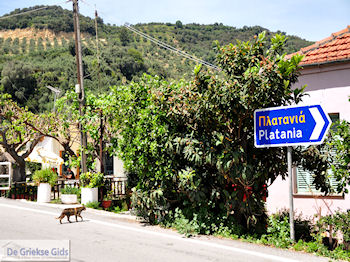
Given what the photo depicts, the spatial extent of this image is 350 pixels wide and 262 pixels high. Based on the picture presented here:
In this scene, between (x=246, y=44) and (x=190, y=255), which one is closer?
(x=190, y=255)

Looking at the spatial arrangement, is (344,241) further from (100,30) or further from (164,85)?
(100,30)

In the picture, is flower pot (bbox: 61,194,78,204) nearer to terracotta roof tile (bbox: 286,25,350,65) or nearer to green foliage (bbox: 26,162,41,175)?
terracotta roof tile (bbox: 286,25,350,65)

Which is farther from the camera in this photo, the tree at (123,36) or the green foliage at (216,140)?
the tree at (123,36)

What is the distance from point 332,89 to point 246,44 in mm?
3514

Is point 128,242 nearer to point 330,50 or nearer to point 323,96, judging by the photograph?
point 323,96

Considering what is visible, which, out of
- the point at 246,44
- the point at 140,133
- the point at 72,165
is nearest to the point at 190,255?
the point at 140,133

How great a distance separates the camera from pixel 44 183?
14734 millimetres

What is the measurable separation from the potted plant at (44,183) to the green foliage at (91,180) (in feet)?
6.97

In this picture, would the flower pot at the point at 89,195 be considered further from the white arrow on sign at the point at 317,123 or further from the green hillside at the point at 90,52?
the white arrow on sign at the point at 317,123

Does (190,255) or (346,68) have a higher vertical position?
(346,68)

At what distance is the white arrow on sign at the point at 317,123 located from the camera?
720cm

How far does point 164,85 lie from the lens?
29.9ft

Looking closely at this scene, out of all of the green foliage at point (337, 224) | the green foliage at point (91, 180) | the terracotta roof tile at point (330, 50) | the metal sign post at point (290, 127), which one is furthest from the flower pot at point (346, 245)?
the green foliage at point (91, 180)

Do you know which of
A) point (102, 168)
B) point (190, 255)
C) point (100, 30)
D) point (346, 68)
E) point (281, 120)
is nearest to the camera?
point (190, 255)
